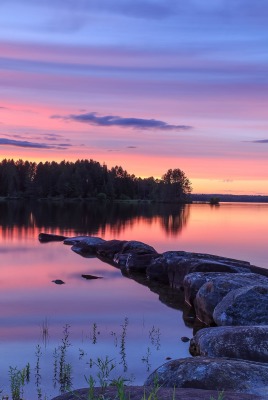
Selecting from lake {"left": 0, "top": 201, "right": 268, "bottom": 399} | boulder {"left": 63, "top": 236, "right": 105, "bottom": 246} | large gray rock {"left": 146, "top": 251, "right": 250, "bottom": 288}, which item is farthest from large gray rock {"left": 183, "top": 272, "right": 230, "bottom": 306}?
boulder {"left": 63, "top": 236, "right": 105, "bottom": 246}

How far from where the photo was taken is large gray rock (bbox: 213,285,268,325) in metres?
13.2

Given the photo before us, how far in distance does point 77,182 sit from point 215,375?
468ft

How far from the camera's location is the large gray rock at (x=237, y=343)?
10109 millimetres

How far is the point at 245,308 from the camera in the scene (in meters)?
13.3

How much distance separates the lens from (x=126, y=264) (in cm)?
2586

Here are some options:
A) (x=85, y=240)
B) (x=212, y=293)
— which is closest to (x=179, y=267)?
(x=212, y=293)

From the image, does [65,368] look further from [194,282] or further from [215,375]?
[194,282]

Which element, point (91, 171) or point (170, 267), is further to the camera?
point (91, 171)

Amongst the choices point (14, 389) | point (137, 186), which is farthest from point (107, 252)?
point (137, 186)

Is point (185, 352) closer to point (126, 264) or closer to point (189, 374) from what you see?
point (189, 374)

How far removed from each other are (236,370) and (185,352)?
4.33 meters

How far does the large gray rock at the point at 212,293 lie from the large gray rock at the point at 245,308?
1.13 meters

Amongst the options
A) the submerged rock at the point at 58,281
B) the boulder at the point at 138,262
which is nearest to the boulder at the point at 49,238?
the boulder at the point at 138,262

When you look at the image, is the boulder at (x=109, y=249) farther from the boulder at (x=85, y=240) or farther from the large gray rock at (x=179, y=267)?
the large gray rock at (x=179, y=267)
